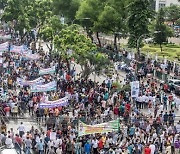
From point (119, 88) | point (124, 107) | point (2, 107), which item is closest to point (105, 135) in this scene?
point (124, 107)

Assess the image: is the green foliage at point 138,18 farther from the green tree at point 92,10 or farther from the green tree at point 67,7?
the green tree at point 67,7

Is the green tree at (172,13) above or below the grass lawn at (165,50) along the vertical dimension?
above

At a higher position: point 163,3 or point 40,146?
point 163,3

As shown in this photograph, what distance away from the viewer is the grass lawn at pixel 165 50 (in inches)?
2342

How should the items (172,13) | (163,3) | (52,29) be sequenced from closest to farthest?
1. (52,29)
2. (172,13)
3. (163,3)

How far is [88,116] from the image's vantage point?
30.2 metres

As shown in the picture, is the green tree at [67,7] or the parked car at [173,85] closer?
the parked car at [173,85]

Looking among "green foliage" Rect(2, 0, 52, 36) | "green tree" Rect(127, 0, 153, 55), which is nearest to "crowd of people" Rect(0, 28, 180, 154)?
"green tree" Rect(127, 0, 153, 55)

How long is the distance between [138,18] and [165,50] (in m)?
12.3

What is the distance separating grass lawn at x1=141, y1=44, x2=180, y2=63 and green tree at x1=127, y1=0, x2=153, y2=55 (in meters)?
4.55

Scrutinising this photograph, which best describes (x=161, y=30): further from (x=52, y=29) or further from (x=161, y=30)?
(x=52, y=29)

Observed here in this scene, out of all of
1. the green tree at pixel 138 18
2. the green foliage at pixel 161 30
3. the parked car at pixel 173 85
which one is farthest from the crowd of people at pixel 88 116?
the green foliage at pixel 161 30

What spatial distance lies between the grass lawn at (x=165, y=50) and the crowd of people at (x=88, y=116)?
20.0 meters

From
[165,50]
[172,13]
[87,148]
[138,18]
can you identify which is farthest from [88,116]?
[172,13]
